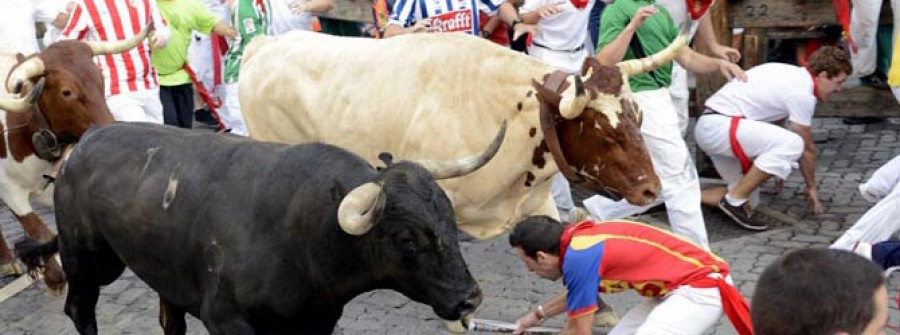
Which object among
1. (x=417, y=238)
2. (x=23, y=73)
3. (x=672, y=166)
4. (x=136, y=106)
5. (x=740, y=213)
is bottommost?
(x=740, y=213)

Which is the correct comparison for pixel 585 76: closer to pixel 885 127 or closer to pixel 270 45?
pixel 270 45

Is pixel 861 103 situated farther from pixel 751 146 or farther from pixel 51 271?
pixel 51 271

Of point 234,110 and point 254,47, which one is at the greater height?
point 254,47

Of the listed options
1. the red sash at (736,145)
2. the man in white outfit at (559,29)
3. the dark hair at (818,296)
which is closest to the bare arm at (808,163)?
the red sash at (736,145)

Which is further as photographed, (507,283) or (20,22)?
(20,22)

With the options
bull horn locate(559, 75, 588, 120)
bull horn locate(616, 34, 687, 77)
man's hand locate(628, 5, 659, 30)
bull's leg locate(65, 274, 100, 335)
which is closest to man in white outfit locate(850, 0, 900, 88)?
man's hand locate(628, 5, 659, 30)

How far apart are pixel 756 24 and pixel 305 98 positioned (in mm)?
3861

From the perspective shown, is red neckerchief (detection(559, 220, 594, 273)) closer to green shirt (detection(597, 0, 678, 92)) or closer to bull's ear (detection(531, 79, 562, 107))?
bull's ear (detection(531, 79, 562, 107))

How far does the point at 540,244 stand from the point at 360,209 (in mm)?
1313

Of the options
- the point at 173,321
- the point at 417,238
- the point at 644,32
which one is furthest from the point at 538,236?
the point at 644,32

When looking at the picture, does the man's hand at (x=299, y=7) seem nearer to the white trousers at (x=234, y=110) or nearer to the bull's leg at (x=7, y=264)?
the white trousers at (x=234, y=110)

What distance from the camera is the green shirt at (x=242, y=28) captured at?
959 centimetres

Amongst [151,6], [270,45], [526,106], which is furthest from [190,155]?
[151,6]

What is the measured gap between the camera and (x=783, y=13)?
28.4ft
